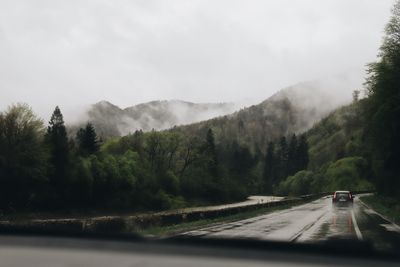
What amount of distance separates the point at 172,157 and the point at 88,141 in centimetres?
1120

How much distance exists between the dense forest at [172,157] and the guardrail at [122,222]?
2.98 metres

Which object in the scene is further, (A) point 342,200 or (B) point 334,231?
(A) point 342,200

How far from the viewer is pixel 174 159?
46781 millimetres

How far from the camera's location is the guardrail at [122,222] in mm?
5520

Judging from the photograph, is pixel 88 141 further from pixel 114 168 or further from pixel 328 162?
pixel 328 162

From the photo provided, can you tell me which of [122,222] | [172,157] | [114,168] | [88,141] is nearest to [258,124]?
[114,168]

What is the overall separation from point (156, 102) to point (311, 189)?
64468 millimetres

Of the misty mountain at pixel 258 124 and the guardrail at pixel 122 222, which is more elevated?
the misty mountain at pixel 258 124

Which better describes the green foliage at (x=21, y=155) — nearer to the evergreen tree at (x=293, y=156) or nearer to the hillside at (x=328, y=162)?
the evergreen tree at (x=293, y=156)

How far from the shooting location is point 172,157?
157ft

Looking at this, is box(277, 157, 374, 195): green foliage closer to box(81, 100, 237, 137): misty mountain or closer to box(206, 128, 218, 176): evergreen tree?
box(206, 128, 218, 176): evergreen tree

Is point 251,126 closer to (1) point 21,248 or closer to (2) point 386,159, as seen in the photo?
(2) point 386,159

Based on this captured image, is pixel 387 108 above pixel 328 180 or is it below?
above

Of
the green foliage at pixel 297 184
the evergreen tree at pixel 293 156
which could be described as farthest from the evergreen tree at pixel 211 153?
the green foliage at pixel 297 184
